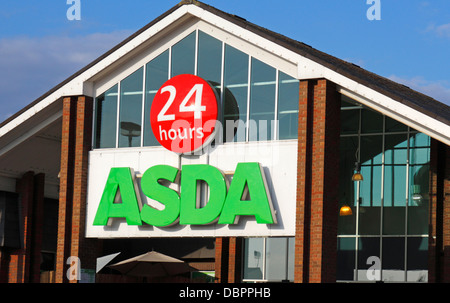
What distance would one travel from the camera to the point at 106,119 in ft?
89.3

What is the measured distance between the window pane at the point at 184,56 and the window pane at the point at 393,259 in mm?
8305

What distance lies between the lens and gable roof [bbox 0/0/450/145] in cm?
2219

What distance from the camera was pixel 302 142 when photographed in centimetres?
2380

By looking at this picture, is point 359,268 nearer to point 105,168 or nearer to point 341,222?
point 341,222

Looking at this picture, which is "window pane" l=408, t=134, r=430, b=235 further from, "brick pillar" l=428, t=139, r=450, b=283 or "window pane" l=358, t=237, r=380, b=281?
"window pane" l=358, t=237, r=380, b=281

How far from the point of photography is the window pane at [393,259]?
90.0 feet

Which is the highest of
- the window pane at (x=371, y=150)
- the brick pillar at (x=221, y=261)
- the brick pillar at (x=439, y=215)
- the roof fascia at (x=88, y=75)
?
the roof fascia at (x=88, y=75)

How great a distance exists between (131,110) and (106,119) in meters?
1.02

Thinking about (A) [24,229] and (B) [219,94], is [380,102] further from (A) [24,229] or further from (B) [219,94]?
(A) [24,229]

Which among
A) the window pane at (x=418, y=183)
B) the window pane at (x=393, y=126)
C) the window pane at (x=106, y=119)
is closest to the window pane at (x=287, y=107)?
the window pane at (x=393, y=126)

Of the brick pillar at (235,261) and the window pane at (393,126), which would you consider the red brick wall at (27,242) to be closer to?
the brick pillar at (235,261)

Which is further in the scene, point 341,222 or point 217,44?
point 341,222
